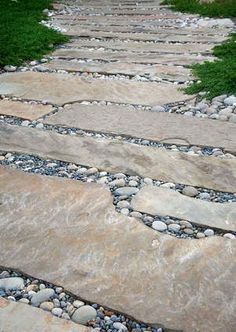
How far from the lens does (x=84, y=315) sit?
1.38m

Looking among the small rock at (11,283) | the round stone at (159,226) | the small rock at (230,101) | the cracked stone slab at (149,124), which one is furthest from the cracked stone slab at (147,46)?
the small rock at (11,283)

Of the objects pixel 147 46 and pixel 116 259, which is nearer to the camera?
pixel 116 259

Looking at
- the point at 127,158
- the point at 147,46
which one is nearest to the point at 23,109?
the point at 127,158

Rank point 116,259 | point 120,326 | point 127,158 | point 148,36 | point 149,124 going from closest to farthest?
1. point 120,326
2. point 116,259
3. point 127,158
4. point 149,124
5. point 148,36

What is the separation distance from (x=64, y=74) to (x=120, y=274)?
252 centimetres

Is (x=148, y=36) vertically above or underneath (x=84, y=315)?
underneath

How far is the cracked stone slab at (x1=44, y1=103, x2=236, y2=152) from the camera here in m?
2.46

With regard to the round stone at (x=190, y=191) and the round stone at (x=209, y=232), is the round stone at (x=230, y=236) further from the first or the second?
the round stone at (x=190, y=191)

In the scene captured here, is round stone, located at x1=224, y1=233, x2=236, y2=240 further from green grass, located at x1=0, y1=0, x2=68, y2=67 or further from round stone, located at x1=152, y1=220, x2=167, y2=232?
green grass, located at x1=0, y1=0, x2=68, y2=67

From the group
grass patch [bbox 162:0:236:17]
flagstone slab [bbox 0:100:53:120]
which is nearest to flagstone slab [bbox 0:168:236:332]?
flagstone slab [bbox 0:100:53:120]

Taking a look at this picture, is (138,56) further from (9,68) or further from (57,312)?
(57,312)

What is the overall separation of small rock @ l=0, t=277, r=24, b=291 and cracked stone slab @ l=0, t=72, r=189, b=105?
1755mm

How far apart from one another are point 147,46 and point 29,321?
3611mm

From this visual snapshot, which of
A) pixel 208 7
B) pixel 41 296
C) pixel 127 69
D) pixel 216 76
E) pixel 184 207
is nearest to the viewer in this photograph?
pixel 41 296
